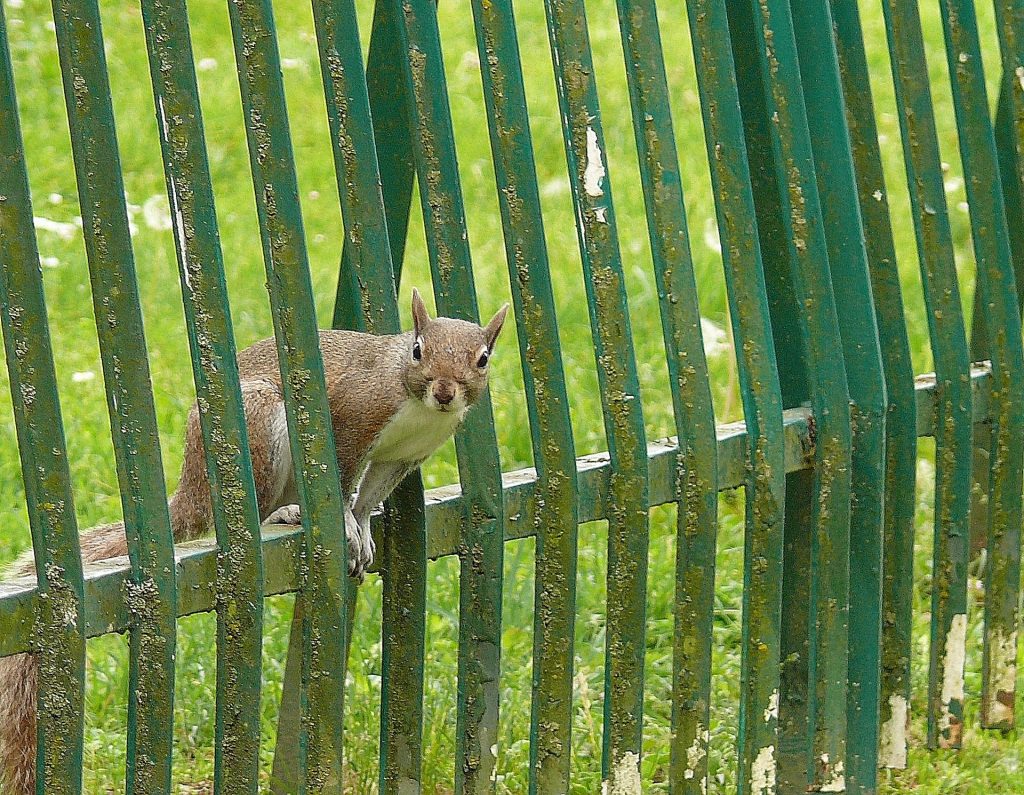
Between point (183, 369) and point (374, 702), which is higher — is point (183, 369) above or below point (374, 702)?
above

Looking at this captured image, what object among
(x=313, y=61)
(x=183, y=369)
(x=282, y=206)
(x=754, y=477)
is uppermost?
(x=313, y=61)

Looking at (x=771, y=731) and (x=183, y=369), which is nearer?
(x=771, y=731)

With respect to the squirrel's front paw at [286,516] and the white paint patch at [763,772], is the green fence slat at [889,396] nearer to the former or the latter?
the white paint patch at [763,772]

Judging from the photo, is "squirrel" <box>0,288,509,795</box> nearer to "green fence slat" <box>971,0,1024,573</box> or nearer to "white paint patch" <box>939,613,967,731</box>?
"white paint patch" <box>939,613,967,731</box>

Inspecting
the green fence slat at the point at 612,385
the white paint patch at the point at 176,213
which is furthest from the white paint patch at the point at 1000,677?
the white paint patch at the point at 176,213

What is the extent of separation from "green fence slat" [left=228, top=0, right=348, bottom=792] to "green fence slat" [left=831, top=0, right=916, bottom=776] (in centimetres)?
136

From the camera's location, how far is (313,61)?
7199mm

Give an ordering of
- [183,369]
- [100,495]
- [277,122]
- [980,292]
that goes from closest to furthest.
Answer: [277,122], [980,292], [100,495], [183,369]

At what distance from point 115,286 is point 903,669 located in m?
2.10

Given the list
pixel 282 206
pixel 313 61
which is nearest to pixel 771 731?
pixel 282 206

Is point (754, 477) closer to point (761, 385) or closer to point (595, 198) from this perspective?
point (761, 385)

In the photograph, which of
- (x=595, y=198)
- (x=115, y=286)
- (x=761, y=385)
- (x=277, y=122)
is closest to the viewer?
(x=115, y=286)

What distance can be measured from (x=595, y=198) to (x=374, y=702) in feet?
4.21

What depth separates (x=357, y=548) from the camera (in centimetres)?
268
